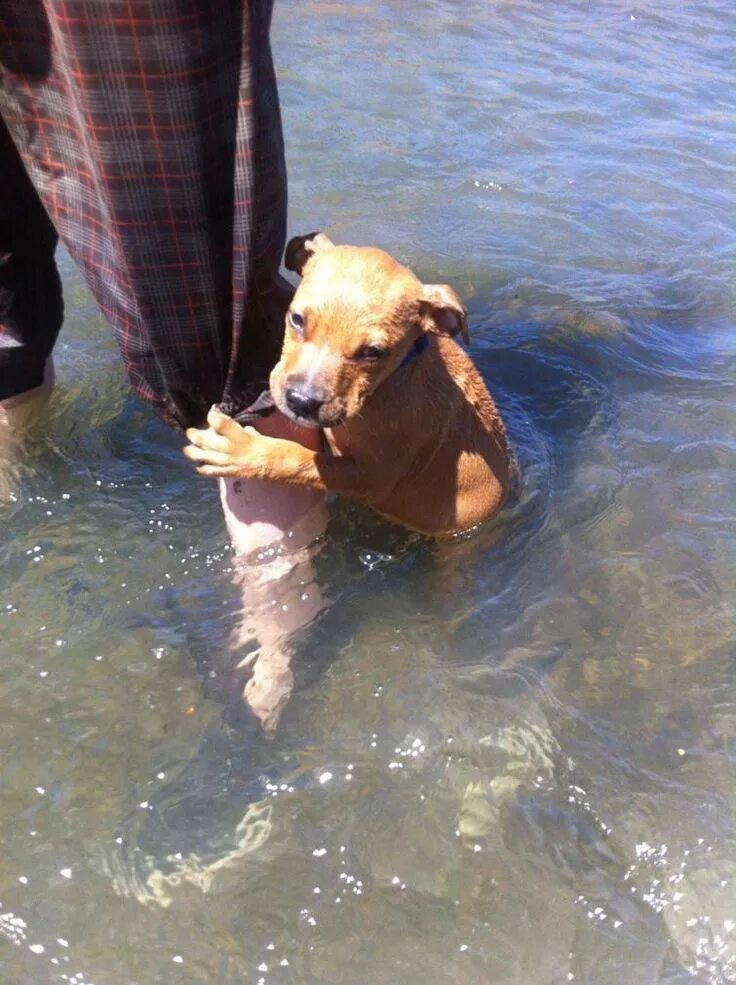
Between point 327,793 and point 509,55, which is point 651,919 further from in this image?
point 509,55

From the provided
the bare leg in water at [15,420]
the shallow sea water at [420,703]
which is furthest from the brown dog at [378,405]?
the bare leg in water at [15,420]

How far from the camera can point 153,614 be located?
3686 millimetres

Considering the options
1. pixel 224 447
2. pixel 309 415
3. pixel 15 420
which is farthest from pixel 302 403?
pixel 15 420

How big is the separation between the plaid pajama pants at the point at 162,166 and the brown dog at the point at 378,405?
170 millimetres

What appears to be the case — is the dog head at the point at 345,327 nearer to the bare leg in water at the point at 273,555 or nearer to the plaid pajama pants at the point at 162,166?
the plaid pajama pants at the point at 162,166

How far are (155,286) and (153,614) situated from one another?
139cm

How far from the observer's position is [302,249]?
3.71 metres

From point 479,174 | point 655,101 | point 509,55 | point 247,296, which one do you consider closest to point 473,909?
point 247,296

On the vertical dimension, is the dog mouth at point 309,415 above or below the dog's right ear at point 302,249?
below

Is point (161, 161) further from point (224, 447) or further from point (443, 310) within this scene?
point (443, 310)

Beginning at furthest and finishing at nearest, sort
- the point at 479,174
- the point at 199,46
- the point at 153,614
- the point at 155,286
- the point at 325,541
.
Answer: the point at 479,174, the point at 325,541, the point at 153,614, the point at 155,286, the point at 199,46

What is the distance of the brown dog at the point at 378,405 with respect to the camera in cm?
331

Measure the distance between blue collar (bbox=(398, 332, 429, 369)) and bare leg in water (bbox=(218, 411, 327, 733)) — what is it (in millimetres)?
476

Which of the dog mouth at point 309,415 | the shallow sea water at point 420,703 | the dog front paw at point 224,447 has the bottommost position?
the shallow sea water at point 420,703
